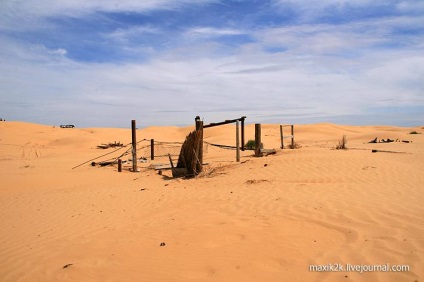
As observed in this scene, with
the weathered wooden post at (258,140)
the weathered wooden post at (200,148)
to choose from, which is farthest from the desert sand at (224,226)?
the weathered wooden post at (258,140)

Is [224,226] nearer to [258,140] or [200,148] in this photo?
[200,148]

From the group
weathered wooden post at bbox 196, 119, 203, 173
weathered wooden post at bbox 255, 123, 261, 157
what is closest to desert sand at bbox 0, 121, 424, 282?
weathered wooden post at bbox 196, 119, 203, 173

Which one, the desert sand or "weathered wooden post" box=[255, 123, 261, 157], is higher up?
"weathered wooden post" box=[255, 123, 261, 157]

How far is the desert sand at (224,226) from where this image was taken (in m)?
3.53

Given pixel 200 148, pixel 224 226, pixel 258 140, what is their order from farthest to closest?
pixel 258 140 < pixel 200 148 < pixel 224 226

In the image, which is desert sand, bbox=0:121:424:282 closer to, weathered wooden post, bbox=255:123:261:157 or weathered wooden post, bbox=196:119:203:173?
weathered wooden post, bbox=196:119:203:173

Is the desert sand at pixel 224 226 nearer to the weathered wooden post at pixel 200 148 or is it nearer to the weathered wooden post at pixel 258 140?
the weathered wooden post at pixel 200 148

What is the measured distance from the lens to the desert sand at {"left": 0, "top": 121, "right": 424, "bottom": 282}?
11.6 ft

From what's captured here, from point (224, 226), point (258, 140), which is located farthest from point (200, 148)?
point (224, 226)

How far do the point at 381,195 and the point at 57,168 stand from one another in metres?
13.2

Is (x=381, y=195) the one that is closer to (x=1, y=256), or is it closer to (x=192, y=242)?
(x=192, y=242)

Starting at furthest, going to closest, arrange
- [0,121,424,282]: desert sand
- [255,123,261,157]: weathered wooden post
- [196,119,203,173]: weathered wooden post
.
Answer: [255,123,261,157]: weathered wooden post → [196,119,203,173]: weathered wooden post → [0,121,424,282]: desert sand

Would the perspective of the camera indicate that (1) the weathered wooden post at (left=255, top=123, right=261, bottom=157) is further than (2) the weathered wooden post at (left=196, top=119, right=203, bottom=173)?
Yes

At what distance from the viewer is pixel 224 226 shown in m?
4.92
